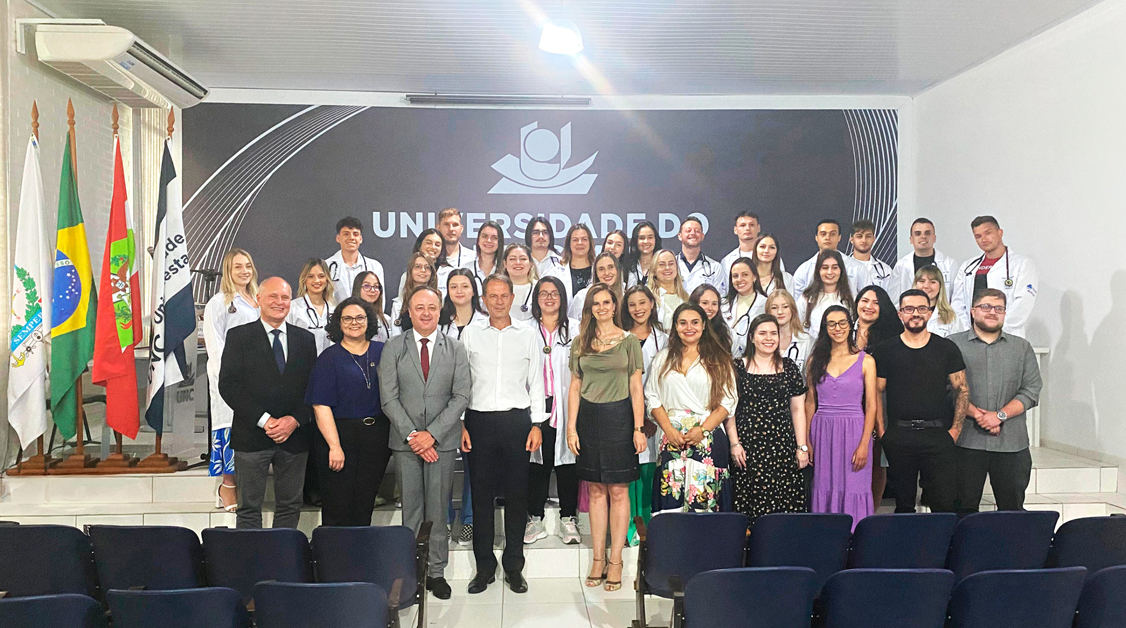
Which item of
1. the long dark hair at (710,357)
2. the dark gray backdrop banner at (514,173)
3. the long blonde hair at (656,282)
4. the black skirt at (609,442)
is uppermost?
the dark gray backdrop banner at (514,173)

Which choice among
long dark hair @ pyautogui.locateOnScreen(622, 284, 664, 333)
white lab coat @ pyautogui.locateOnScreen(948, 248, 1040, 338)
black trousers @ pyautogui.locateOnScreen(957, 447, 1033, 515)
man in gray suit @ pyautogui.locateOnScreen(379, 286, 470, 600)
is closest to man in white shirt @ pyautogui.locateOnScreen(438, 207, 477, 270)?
long dark hair @ pyautogui.locateOnScreen(622, 284, 664, 333)

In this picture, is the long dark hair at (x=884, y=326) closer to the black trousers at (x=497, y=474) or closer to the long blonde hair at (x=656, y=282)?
the long blonde hair at (x=656, y=282)

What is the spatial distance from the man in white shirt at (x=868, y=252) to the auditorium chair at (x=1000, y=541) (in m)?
2.93

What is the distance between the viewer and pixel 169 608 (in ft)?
7.79

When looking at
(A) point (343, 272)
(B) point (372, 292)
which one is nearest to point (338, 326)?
(B) point (372, 292)

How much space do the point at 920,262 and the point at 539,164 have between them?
4045 millimetres

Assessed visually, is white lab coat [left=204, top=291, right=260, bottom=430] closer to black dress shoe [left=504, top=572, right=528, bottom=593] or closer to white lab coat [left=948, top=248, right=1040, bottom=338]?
black dress shoe [left=504, top=572, right=528, bottom=593]

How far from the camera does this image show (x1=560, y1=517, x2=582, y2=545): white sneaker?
4.68 metres

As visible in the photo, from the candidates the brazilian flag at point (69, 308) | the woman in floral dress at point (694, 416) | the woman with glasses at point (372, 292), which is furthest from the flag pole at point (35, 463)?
the woman in floral dress at point (694, 416)

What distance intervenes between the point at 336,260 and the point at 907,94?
6.44m

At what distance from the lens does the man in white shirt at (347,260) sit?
582cm

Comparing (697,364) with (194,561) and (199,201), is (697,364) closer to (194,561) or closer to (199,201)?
(194,561)

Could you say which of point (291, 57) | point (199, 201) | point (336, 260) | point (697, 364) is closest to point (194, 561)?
point (697, 364)

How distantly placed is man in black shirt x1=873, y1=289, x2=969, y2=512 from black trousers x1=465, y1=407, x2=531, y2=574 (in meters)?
2.01
